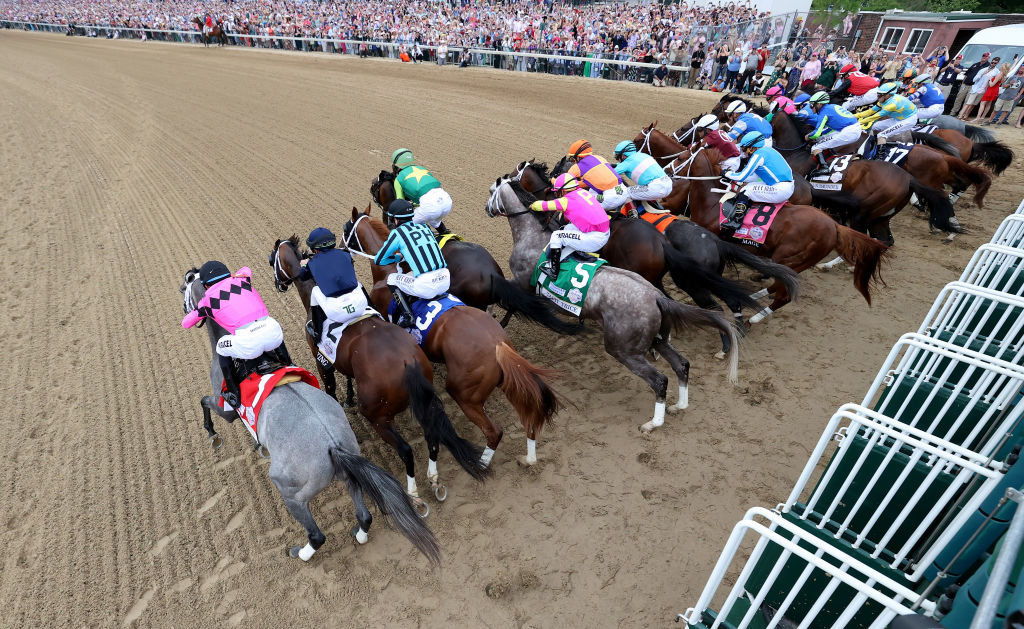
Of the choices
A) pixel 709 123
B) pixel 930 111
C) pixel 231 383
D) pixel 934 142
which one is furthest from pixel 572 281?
pixel 930 111

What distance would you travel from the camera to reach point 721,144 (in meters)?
6.61

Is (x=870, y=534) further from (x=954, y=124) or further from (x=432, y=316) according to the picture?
(x=954, y=124)

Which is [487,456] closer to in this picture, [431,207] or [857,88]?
[431,207]

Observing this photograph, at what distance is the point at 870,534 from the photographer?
2799 millimetres

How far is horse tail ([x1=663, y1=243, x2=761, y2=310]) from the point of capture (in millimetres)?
5059

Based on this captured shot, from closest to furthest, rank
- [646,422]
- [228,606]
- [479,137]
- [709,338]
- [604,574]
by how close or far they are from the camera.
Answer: [228,606]
[604,574]
[646,422]
[709,338]
[479,137]

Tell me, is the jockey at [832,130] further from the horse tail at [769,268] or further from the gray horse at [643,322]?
the gray horse at [643,322]

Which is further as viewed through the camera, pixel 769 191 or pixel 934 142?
pixel 934 142

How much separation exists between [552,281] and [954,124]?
1140 centimetres

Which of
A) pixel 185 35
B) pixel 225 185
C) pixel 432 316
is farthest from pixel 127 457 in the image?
pixel 185 35

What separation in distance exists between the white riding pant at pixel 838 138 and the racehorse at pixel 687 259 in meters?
3.71

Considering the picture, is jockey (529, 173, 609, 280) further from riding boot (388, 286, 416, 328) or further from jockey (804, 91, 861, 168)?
jockey (804, 91, 861, 168)

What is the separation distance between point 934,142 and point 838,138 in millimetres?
2808

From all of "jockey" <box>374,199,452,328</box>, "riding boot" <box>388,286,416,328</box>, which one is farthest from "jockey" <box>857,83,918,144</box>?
"riding boot" <box>388,286,416,328</box>
